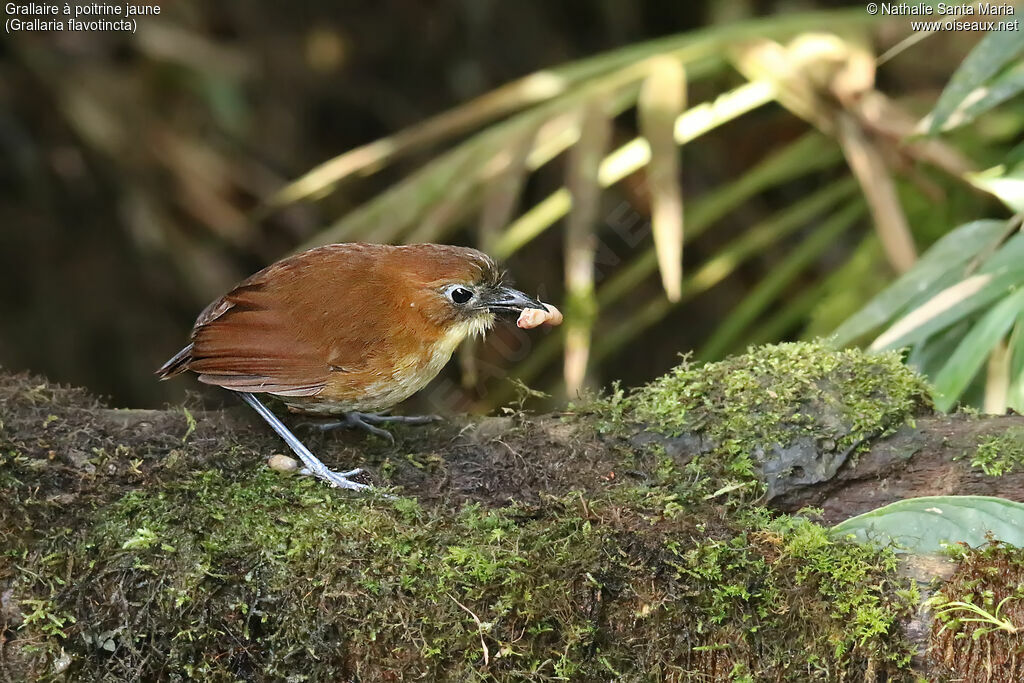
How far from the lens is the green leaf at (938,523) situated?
1.74 m

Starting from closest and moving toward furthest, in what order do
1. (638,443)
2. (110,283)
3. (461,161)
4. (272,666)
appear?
1. (272,666)
2. (638,443)
3. (461,161)
4. (110,283)

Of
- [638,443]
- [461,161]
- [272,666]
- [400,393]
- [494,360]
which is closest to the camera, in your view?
[272,666]

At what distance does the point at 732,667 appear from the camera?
1715mm

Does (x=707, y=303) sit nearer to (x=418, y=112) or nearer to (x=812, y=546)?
(x=418, y=112)

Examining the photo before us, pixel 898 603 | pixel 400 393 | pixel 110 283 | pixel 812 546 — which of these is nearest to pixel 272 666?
pixel 400 393

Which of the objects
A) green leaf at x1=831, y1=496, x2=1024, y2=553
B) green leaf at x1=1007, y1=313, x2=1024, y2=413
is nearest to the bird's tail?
green leaf at x1=831, y1=496, x2=1024, y2=553

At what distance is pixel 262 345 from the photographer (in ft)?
7.02

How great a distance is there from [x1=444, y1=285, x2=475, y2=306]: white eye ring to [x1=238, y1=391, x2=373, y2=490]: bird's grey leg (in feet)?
1.40

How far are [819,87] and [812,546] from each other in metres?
2.15

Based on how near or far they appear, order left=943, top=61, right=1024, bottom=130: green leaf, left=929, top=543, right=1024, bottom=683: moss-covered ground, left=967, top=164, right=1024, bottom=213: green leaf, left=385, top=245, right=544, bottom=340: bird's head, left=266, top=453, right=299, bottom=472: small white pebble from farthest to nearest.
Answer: left=943, top=61, right=1024, bottom=130: green leaf → left=967, top=164, right=1024, bottom=213: green leaf → left=385, top=245, right=544, bottom=340: bird's head → left=266, top=453, right=299, bottom=472: small white pebble → left=929, top=543, right=1024, bottom=683: moss-covered ground

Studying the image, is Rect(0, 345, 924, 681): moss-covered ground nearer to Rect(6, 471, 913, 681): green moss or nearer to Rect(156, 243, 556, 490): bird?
Rect(6, 471, 913, 681): green moss

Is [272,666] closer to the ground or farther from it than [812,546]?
closer to the ground

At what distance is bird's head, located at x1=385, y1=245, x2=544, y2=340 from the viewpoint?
218 cm

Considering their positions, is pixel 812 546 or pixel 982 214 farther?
pixel 982 214
